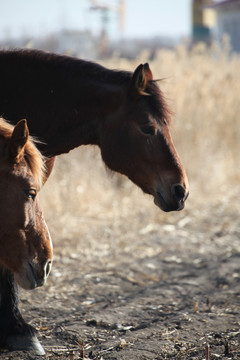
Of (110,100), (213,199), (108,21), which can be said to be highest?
(110,100)

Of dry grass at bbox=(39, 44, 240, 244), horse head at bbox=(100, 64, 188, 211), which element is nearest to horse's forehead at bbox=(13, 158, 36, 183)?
horse head at bbox=(100, 64, 188, 211)

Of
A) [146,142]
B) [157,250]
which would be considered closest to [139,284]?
[157,250]

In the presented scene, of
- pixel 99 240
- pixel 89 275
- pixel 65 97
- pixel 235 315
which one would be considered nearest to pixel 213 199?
pixel 99 240

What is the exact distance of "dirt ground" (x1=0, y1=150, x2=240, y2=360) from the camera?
3.53 metres

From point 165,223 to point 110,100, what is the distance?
312cm

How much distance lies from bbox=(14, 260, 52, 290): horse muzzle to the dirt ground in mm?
655

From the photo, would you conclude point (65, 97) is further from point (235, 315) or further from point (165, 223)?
point (165, 223)

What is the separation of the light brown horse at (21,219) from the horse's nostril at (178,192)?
125cm

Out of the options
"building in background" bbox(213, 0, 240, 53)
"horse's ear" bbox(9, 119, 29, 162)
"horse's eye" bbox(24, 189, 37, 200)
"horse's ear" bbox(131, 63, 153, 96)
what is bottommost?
"building in background" bbox(213, 0, 240, 53)

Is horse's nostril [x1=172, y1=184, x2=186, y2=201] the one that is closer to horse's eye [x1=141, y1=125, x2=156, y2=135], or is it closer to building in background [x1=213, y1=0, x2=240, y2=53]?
horse's eye [x1=141, y1=125, x2=156, y2=135]

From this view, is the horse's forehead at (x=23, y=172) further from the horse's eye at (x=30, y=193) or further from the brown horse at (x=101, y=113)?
the brown horse at (x=101, y=113)

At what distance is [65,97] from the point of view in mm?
3934

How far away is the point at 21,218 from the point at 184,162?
210 inches

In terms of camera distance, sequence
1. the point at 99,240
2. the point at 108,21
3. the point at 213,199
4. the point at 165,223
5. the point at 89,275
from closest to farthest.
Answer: the point at 89,275 < the point at 99,240 < the point at 165,223 < the point at 213,199 < the point at 108,21
